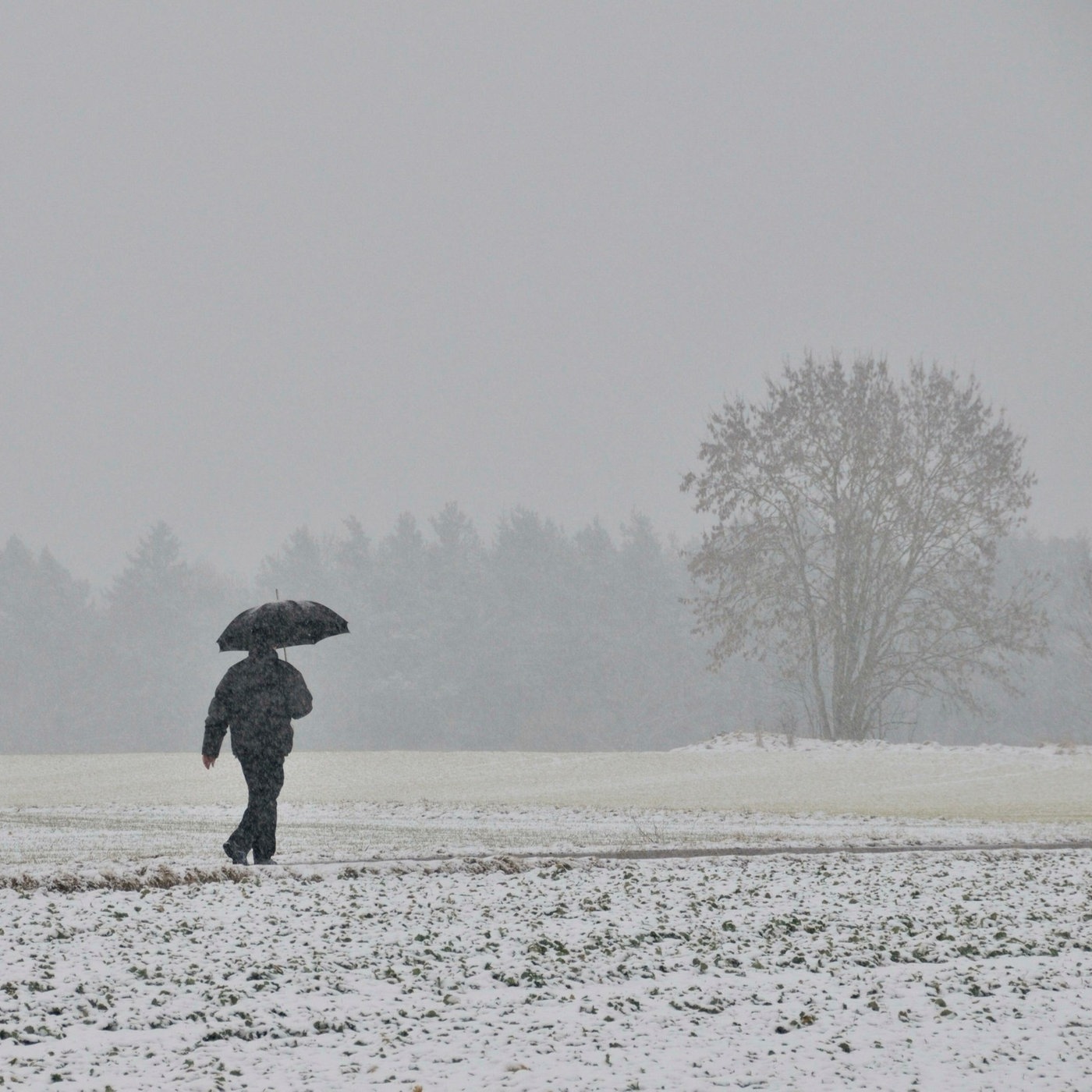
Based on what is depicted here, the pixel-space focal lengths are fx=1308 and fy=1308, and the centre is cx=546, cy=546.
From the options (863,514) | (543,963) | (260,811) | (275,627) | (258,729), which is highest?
(863,514)

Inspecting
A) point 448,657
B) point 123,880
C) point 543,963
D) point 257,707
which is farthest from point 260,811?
point 448,657

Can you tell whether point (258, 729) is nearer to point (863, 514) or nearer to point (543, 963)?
point (543, 963)

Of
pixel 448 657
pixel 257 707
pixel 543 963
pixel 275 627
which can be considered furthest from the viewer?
pixel 448 657

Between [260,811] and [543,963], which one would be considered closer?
[543,963]

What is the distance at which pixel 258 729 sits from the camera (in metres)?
9.71

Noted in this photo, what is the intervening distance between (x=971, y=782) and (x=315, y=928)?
17769 millimetres

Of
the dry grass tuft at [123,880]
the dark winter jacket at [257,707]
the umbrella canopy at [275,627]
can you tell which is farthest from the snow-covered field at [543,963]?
the umbrella canopy at [275,627]

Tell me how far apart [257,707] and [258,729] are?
170mm

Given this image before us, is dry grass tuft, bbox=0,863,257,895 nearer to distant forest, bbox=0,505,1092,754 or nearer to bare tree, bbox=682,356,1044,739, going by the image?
bare tree, bbox=682,356,1044,739

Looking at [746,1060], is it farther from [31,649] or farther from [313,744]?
[31,649]

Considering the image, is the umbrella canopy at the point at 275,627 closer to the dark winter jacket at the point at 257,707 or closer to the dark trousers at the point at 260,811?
the dark winter jacket at the point at 257,707

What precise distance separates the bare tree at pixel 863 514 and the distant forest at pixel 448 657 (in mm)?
31363

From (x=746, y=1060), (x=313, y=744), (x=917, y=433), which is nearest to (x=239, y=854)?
(x=746, y=1060)

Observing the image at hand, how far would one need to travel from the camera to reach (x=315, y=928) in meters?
6.40
